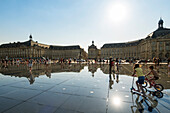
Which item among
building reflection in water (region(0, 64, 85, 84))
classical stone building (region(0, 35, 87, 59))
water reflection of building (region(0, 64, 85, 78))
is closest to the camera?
building reflection in water (region(0, 64, 85, 84))

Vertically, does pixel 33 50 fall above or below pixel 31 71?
above

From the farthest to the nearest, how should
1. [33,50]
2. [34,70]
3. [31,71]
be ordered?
[33,50], [34,70], [31,71]

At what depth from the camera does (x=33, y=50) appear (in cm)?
10006

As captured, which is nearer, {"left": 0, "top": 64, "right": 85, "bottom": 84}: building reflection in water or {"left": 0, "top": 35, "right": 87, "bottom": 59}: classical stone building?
{"left": 0, "top": 64, "right": 85, "bottom": 84}: building reflection in water

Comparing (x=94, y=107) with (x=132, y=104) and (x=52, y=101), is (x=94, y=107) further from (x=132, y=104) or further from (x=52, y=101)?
(x=52, y=101)

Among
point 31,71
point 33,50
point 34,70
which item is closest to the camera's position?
point 31,71

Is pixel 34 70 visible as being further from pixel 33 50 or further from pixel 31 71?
pixel 33 50

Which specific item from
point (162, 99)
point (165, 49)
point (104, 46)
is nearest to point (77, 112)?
point (162, 99)

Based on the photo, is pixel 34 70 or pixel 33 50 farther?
pixel 33 50

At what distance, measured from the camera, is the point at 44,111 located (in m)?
3.05

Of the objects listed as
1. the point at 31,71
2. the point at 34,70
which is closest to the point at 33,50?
the point at 34,70

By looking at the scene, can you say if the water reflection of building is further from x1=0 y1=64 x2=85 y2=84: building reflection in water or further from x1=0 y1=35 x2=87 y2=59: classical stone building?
x1=0 y1=35 x2=87 y2=59: classical stone building

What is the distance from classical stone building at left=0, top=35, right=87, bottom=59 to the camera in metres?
99.1

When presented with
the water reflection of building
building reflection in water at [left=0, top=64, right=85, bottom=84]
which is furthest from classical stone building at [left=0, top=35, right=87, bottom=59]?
building reflection in water at [left=0, top=64, right=85, bottom=84]
